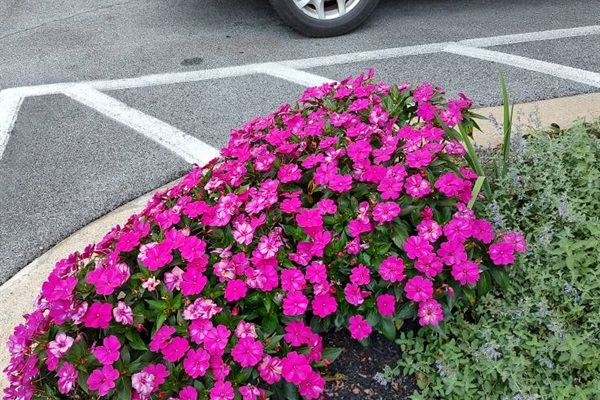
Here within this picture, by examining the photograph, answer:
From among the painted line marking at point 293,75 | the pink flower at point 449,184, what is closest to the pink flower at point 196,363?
the pink flower at point 449,184

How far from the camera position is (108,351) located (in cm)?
162

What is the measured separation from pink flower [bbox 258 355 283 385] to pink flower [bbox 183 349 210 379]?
147 millimetres

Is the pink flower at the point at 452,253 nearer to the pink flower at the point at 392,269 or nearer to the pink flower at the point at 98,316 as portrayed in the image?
the pink flower at the point at 392,269

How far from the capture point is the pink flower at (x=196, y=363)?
1636 millimetres

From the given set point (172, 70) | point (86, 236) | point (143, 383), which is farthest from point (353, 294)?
point (172, 70)

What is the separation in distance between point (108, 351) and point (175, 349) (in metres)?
0.17

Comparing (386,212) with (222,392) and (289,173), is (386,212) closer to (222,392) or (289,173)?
(289,173)

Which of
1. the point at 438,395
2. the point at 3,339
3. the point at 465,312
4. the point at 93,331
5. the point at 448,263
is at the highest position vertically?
the point at 448,263

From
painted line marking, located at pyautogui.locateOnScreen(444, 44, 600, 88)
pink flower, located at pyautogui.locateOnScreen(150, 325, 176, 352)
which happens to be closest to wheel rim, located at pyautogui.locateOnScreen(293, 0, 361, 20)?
painted line marking, located at pyautogui.locateOnScreen(444, 44, 600, 88)

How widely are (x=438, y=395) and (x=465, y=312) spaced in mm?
295

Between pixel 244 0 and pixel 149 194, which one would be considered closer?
pixel 149 194

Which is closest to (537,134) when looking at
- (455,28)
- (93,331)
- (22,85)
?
(93,331)

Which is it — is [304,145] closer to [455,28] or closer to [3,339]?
[3,339]

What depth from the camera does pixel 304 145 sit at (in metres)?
2.17
